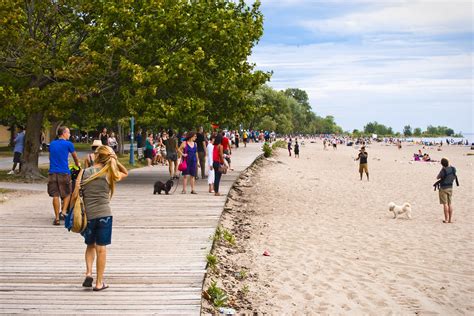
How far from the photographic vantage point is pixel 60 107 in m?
20.7

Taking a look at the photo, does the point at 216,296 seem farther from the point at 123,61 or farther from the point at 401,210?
the point at 123,61

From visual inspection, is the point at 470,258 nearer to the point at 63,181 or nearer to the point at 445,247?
the point at 445,247

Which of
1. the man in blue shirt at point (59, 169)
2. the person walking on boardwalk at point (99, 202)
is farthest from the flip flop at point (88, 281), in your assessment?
the man in blue shirt at point (59, 169)

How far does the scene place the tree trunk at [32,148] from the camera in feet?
70.9

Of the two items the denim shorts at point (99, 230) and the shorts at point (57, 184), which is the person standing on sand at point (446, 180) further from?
the denim shorts at point (99, 230)

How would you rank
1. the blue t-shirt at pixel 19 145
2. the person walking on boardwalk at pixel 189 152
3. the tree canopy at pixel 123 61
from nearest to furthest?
the person walking on boardwalk at pixel 189 152
the tree canopy at pixel 123 61
the blue t-shirt at pixel 19 145

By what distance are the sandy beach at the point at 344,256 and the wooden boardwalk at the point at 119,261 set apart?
90cm

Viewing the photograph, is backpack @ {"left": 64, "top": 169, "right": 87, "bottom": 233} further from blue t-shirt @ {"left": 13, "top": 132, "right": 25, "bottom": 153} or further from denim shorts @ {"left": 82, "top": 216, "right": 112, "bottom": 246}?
blue t-shirt @ {"left": 13, "top": 132, "right": 25, "bottom": 153}

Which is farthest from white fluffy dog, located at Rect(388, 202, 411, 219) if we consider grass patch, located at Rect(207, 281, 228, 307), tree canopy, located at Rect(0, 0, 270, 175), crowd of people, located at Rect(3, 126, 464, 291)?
grass patch, located at Rect(207, 281, 228, 307)

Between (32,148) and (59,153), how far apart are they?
11020mm

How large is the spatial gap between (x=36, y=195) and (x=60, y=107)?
456cm

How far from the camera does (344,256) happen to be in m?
12.5

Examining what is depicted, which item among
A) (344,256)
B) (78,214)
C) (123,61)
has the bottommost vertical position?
(344,256)

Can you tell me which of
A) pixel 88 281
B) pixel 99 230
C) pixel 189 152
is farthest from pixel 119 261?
pixel 189 152
